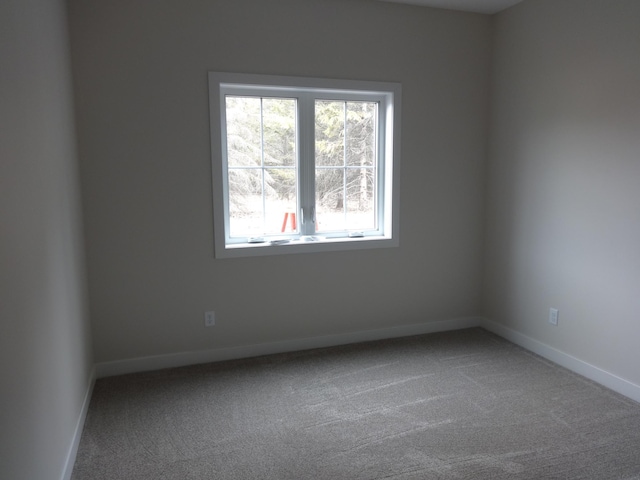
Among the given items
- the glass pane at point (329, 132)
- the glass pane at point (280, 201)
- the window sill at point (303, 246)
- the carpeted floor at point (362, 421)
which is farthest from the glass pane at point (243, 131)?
the carpeted floor at point (362, 421)

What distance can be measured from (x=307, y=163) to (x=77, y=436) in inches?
89.9

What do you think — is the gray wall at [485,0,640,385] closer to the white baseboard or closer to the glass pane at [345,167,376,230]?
the glass pane at [345,167,376,230]

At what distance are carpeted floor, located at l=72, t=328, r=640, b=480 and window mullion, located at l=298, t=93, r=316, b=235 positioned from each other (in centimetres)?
104

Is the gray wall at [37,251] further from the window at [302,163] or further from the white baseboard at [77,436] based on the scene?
the window at [302,163]

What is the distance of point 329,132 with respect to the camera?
141 inches

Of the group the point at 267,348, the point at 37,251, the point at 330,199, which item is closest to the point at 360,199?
the point at 330,199

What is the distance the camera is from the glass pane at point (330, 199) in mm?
3625

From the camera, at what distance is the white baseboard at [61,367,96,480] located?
2.08m

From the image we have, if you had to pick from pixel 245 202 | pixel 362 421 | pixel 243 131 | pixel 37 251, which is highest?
pixel 243 131

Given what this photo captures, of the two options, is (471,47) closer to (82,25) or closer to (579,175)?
(579,175)

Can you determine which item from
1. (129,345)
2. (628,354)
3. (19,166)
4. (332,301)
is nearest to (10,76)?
(19,166)

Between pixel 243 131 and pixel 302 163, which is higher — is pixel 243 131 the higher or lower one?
the higher one

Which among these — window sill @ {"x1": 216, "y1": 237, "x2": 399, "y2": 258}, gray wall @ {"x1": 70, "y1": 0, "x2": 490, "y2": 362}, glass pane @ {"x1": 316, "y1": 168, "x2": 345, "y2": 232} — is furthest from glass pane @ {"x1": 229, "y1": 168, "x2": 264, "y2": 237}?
glass pane @ {"x1": 316, "y1": 168, "x2": 345, "y2": 232}

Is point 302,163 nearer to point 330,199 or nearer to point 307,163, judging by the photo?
point 307,163
